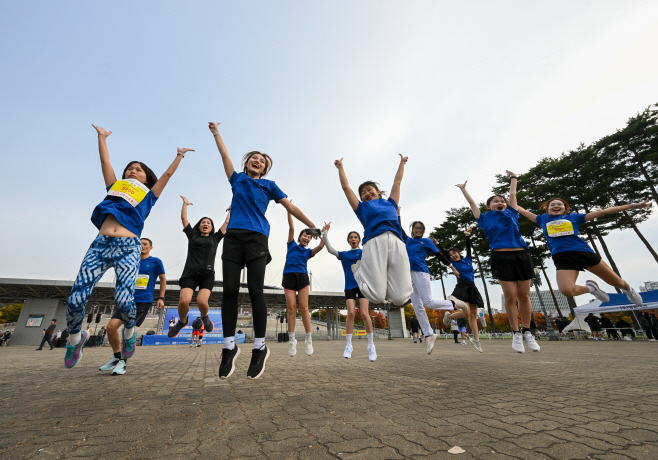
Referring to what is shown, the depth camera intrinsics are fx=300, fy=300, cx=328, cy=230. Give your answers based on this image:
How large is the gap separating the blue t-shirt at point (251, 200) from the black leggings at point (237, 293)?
1.32ft

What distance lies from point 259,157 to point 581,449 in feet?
12.6

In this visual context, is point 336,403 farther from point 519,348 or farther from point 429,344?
point 519,348

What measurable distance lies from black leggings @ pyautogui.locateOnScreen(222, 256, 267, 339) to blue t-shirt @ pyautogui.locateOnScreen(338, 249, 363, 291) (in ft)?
11.1

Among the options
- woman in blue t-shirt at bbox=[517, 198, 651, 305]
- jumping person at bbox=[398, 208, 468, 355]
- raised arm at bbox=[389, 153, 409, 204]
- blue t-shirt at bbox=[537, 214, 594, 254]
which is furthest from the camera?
jumping person at bbox=[398, 208, 468, 355]

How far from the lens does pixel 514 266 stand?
552 centimetres

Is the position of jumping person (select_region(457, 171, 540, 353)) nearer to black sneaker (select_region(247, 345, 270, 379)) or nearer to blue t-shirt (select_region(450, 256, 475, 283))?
blue t-shirt (select_region(450, 256, 475, 283))

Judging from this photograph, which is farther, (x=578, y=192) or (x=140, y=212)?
(x=578, y=192)

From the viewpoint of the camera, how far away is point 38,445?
5.13 feet

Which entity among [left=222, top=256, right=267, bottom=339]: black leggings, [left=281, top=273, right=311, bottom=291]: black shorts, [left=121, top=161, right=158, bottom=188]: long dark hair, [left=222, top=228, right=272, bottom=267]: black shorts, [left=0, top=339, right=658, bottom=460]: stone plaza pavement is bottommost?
[left=0, top=339, right=658, bottom=460]: stone plaza pavement

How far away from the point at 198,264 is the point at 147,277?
4.74ft

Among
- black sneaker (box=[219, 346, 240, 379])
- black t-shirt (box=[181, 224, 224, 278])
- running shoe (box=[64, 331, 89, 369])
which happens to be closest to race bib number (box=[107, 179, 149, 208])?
running shoe (box=[64, 331, 89, 369])

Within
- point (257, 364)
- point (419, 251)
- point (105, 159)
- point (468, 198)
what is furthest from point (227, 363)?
point (468, 198)

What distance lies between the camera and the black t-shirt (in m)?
6.09

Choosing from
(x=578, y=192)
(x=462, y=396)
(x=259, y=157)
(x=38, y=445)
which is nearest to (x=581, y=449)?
(x=462, y=396)
